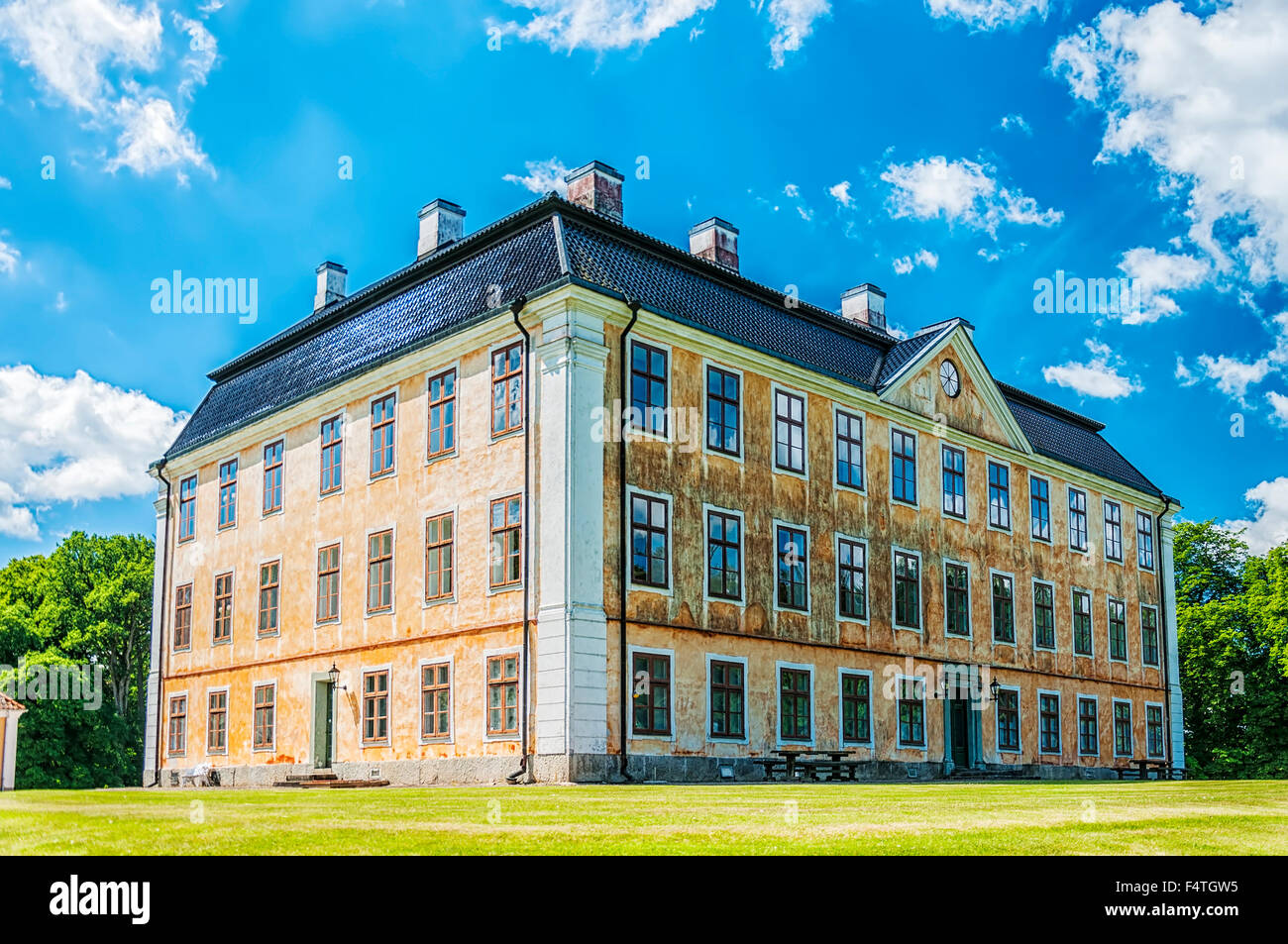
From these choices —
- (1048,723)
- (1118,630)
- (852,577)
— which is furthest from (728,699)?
(1118,630)

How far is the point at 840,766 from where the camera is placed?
27.6 m

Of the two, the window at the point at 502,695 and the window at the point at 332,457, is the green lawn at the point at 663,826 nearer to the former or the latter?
the window at the point at 502,695

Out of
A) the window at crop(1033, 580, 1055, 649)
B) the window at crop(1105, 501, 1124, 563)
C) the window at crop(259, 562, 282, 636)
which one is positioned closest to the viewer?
the window at crop(259, 562, 282, 636)

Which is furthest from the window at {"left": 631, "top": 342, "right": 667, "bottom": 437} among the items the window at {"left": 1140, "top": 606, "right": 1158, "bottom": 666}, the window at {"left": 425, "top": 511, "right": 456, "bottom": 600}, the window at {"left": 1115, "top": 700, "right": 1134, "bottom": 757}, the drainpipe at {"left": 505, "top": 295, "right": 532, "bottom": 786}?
the window at {"left": 1140, "top": 606, "right": 1158, "bottom": 666}

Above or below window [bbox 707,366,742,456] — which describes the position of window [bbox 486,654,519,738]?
below

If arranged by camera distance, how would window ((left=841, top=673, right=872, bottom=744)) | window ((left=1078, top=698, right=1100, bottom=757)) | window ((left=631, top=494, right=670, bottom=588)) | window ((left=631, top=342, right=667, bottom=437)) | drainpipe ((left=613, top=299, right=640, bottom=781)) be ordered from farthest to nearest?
1. window ((left=1078, top=698, right=1100, bottom=757))
2. window ((left=841, top=673, right=872, bottom=744))
3. window ((left=631, top=342, right=667, bottom=437))
4. window ((left=631, top=494, right=670, bottom=588))
5. drainpipe ((left=613, top=299, right=640, bottom=781))

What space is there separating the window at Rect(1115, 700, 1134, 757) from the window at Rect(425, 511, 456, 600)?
75.6 feet

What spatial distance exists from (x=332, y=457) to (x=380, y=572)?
12.1 ft

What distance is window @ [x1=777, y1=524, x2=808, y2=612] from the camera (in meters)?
29.6

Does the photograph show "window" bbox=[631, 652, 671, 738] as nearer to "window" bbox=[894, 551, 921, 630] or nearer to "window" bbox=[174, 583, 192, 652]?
"window" bbox=[894, 551, 921, 630]

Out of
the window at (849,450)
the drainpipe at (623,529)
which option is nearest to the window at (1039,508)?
the window at (849,450)
